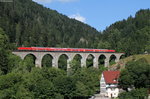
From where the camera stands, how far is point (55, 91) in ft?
182

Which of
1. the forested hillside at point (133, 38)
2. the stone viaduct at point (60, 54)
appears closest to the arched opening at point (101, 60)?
the stone viaduct at point (60, 54)

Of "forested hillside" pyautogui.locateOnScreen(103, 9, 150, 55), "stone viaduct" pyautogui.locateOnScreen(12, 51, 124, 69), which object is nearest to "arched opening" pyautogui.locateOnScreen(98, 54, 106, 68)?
"stone viaduct" pyautogui.locateOnScreen(12, 51, 124, 69)

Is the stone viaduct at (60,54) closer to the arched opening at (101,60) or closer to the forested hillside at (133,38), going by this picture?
the arched opening at (101,60)

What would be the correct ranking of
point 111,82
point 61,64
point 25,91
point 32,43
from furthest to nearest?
1. point 32,43
2. point 61,64
3. point 111,82
4. point 25,91

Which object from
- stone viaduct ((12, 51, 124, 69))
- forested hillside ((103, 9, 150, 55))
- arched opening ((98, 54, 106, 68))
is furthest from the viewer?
forested hillside ((103, 9, 150, 55))

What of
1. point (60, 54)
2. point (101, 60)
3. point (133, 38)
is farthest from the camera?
point (133, 38)

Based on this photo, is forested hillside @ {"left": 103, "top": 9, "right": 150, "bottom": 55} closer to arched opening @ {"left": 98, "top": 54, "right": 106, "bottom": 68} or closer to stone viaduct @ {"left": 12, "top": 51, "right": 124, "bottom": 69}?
stone viaduct @ {"left": 12, "top": 51, "right": 124, "bottom": 69}

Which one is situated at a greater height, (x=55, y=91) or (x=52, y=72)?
(x=52, y=72)

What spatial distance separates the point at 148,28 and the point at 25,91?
10595cm

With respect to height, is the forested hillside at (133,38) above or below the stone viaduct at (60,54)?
above

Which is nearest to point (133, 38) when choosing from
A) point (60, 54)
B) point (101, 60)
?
point (101, 60)

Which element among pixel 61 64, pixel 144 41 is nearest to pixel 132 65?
pixel 61 64

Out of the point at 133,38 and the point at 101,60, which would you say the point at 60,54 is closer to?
the point at 101,60

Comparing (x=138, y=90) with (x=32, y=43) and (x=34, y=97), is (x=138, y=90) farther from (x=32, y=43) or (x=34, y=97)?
(x=32, y=43)
